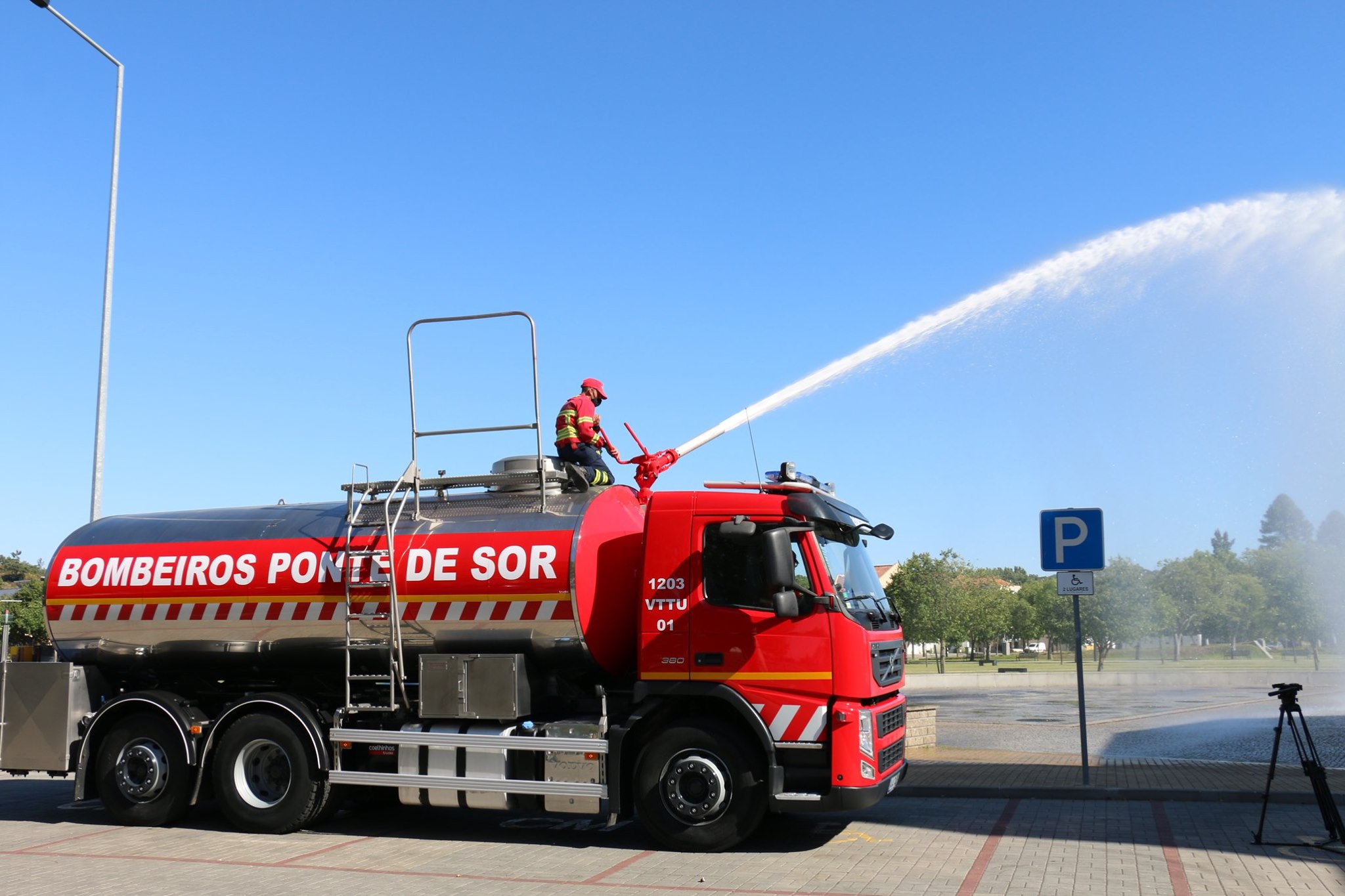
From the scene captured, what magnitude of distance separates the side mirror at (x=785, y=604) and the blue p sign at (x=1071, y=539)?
519 centimetres

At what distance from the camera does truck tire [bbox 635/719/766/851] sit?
9656mm

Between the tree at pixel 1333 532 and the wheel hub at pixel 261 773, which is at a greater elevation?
the tree at pixel 1333 532

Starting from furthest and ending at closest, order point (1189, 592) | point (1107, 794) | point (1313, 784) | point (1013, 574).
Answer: point (1013, 574) < point (1189, 592) < point (1107, 794) < point (1313, 784)

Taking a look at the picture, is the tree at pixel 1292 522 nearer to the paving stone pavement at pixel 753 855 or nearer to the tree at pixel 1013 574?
the paving stone pavement at pixel 753 855

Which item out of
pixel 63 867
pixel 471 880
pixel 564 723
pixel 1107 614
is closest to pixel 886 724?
pixel 564 723

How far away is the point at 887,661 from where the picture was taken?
33.5ft

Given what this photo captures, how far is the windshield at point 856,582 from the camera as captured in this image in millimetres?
9906

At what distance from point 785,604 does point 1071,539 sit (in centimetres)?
575

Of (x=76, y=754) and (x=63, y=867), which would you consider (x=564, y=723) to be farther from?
(x=76, y=754)

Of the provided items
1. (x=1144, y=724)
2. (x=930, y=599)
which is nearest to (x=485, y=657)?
(x=1144, y=724)

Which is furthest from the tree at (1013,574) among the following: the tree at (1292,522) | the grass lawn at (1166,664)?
the tree at (1292,522)

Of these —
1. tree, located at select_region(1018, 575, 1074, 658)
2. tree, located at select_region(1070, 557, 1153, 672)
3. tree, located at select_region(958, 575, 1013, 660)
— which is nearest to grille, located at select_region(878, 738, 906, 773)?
tree, located at select_region(1070, 557, 1153, 672)

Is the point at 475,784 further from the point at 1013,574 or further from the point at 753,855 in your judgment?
the point at 1013,574

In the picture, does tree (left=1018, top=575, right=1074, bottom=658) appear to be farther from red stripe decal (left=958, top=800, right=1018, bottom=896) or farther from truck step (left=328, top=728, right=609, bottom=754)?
truck step (left=328, top=728, right=609, bottom=754)
